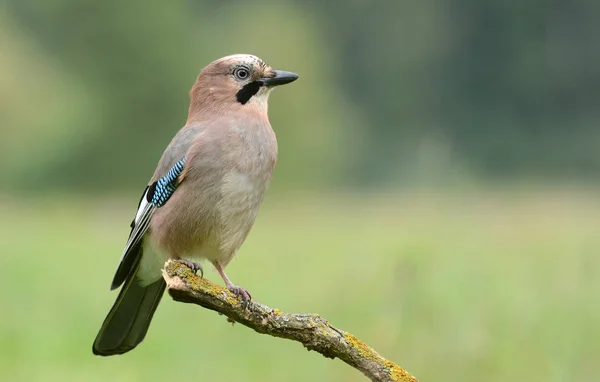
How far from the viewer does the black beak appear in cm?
471

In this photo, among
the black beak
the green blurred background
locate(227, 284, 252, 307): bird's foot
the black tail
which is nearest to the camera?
locate(227, 284, 252, 307): bird's foot

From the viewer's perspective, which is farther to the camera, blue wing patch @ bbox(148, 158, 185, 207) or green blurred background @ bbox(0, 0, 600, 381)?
green blurred background @ bbox(0, 0, 600, 381)

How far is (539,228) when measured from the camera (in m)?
14.2

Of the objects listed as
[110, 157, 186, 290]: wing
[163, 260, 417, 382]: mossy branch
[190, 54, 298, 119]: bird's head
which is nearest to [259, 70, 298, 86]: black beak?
[190, 54, 298, 119]: bird's head

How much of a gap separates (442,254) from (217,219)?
6220mm

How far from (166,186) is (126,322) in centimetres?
62

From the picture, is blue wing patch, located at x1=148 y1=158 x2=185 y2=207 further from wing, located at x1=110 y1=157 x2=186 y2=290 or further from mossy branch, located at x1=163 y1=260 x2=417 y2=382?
mossy branch, located at x1=163 y1=260 x2=417 y2=382

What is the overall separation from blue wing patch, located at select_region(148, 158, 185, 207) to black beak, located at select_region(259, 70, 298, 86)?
1.84 feet

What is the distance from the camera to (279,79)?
4.75 m

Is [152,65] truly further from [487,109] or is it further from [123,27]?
[487,109]

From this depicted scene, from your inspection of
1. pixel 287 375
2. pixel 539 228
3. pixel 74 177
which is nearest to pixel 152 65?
pixel 74 177

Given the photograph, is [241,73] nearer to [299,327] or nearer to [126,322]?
[126,322]

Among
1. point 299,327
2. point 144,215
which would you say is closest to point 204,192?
point 144,215

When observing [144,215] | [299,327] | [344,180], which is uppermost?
[344,180]
